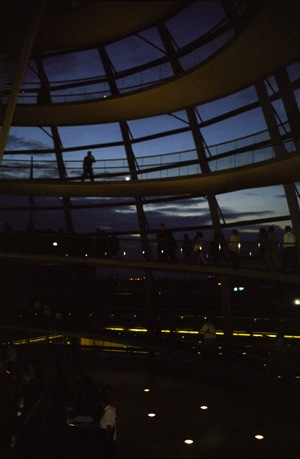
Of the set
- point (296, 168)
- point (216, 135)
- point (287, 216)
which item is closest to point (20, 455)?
point (296, 168)

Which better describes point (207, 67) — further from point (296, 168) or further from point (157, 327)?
point (157, 327)

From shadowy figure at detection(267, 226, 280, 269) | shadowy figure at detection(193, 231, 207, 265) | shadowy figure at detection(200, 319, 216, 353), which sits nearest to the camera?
shadowy figure at detection(267, 226, 280, 269)

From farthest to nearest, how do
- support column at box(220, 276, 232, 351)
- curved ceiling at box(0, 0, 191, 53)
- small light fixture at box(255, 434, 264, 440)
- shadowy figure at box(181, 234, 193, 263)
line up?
1. support column at box(220, 276, 232, 351)
2. shadowy figure at box(181, 234, 193, 263)
3. curved ceiling at box(0, 0, 191, 53)
4. small light fixture at box(255, 434, 264, 440)

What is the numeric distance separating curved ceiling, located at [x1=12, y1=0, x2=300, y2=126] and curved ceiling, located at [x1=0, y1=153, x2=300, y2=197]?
10.5ft

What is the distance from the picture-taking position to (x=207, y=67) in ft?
49.2

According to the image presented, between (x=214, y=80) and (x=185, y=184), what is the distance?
3909 mm

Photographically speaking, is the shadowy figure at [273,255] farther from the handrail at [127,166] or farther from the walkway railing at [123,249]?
the handrail at [127,166]

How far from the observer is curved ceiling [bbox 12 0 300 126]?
39.9ft

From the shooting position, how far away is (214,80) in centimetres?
1625

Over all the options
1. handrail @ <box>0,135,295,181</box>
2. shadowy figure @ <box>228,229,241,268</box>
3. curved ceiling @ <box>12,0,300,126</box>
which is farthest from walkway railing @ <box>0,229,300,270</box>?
curved ceiling @ <box>12,0,300,126</box>

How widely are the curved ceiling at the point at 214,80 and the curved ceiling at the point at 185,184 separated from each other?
319 cm

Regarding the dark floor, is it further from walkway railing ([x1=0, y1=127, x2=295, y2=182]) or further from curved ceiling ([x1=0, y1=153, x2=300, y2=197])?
walkway railing ([x1=0, y1=127, x2=295, y2=182])

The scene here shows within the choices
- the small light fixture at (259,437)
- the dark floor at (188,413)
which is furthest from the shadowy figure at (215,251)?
the small light fixture at (259,437)

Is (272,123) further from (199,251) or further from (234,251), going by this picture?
(199,251)
